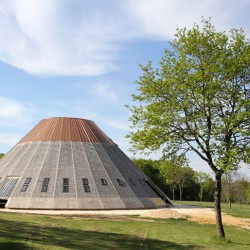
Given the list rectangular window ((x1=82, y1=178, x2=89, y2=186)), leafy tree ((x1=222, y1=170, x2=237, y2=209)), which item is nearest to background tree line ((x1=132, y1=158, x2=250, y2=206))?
leafy tree ((x1=222, y1=170, x2=237, y2=209))

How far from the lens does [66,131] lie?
53.5 meters

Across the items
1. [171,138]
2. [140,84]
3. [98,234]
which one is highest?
[140,84]

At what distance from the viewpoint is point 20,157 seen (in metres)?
49.7

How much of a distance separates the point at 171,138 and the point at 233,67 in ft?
18.1

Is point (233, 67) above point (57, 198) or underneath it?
above

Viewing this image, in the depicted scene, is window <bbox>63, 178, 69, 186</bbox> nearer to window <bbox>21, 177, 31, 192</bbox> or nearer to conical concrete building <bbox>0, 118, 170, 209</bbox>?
conical concrete building <bbox>0, 118, 170, 209</bbox>

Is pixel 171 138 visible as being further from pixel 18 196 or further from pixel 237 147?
pixel 18 196

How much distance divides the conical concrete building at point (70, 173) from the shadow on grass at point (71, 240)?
19.4 m

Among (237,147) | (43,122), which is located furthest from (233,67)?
(43,122)

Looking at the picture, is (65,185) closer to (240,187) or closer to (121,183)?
(121,183)

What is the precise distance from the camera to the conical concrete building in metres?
42.1

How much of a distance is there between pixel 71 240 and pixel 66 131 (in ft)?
116

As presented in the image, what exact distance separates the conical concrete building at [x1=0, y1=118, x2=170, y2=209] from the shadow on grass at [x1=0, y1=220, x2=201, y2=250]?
1941 cm

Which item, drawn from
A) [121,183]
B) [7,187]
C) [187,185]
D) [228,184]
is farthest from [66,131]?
[187,185]
